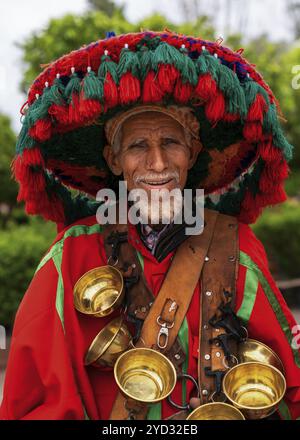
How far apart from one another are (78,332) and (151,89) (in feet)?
3.30

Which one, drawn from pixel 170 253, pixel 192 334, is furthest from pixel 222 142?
pixel 192 334

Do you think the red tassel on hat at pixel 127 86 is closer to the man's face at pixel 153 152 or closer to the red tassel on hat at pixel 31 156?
the man's face at pixel 153 152

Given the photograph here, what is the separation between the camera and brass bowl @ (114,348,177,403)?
2.15 meters

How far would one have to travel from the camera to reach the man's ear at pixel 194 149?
8.54 feet

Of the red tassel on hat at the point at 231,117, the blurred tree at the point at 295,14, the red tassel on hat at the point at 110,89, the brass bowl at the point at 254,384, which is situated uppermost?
the blurred tree at the point at 295,14

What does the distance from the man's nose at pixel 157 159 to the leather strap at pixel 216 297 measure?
420 mm

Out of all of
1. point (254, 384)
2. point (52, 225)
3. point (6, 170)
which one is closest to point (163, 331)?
point (254, 384)

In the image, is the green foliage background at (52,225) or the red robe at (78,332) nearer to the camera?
the red robe at (78,332)

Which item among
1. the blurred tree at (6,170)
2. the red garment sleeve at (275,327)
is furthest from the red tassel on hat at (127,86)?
the blurred tree at (6,170)

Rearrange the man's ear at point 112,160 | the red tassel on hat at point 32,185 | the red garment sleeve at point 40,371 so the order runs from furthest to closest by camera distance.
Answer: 1. the man's ear at point 112,160
2. the red tassel on hat at point 32,185
3. the red garment sleeve at point 40,371

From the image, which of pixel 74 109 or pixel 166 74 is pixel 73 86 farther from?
pixel 166 74

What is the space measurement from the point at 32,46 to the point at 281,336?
245 inches

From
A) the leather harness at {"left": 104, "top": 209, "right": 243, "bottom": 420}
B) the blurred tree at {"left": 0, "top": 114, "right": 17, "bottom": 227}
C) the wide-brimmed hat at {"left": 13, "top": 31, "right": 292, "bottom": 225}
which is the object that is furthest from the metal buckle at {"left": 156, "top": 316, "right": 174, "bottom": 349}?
the blurred tree at {"left": 0, "top": 114, "right": 17, "bottom": 227}

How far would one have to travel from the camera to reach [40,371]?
6.97 feet
